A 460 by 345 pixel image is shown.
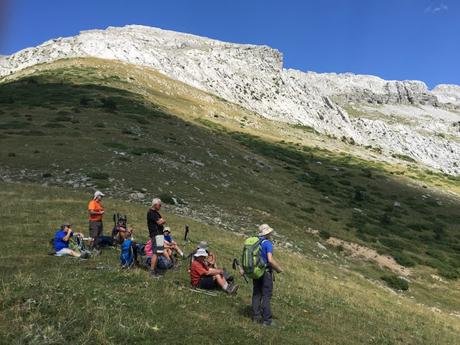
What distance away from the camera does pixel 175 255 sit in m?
20.9

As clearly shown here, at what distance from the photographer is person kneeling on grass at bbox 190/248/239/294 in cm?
1625

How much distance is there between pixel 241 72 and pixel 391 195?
98.1 meters

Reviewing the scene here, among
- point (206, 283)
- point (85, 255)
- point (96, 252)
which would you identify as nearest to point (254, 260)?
point (206, 283)

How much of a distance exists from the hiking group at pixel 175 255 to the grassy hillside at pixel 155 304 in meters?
0.61

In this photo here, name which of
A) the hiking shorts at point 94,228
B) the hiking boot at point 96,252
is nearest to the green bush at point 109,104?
the hiking shorts at point 94,228

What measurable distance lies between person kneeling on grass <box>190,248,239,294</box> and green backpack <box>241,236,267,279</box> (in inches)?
136

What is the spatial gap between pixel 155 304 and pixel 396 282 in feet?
84.4

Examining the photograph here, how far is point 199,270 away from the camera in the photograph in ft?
53.6

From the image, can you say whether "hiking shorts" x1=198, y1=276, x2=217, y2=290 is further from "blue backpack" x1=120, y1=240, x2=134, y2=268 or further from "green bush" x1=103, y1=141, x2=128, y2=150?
"green bush" x1=103, y1=141, x2=128, y2=150

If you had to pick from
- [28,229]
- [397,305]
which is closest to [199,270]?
[28,229]

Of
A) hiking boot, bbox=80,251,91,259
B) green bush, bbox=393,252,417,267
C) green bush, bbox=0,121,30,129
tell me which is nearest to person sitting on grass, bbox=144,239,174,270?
hiking boot, bbox=80,251,91,259

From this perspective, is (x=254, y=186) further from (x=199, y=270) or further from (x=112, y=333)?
(x=112, y=333)

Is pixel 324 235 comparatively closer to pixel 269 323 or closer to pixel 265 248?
pixel 269 323

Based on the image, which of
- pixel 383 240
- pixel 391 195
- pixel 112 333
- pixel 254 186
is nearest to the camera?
pixel 112 333
